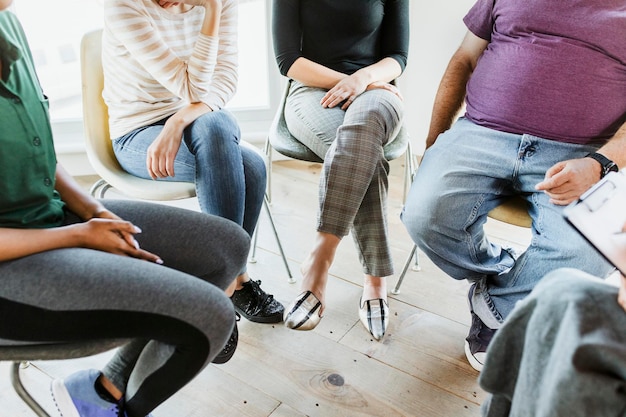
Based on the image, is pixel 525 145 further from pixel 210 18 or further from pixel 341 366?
pixel 210 18

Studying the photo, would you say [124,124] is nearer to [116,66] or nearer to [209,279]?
[116,66]

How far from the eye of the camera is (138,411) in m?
0.96

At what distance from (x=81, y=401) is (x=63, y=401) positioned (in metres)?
0.04

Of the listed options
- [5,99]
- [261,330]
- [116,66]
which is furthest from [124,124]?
[261,330]

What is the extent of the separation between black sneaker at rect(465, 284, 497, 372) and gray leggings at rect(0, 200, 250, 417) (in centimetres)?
77

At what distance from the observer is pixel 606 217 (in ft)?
2.62

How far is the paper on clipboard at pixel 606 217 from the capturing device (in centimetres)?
75

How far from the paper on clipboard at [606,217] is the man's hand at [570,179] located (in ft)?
1.01

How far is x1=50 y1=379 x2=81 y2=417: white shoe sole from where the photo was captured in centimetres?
97

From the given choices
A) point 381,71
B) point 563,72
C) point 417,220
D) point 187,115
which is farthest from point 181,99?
point 563,72

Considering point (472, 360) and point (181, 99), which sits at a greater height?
point (181, 99)

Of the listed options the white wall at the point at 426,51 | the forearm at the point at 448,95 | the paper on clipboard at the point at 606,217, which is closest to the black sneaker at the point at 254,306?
the forearm at the point at 448,95

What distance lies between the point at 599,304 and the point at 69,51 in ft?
7.70

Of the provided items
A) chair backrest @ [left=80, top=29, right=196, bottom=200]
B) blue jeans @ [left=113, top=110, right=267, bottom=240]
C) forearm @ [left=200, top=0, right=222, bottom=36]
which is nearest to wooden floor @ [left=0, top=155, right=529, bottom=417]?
blue jeans @ [left=113, top=110, right=267, bottom=240]
